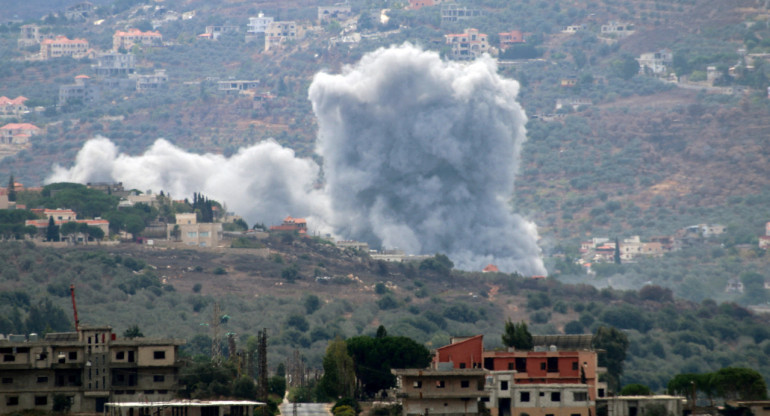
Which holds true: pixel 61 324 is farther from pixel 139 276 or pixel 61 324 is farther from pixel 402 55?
pixel 402 55

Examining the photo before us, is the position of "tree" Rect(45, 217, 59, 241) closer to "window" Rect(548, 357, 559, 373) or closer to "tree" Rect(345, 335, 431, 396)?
"tree" Rect(345, 335, 431, 396)

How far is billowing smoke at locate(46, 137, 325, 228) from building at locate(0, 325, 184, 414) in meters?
103

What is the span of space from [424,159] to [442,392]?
98.3m

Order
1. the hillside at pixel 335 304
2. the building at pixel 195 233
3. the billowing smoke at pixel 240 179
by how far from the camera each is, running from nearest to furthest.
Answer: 1. the hillside at pixel 335 304
2. the building at pixel 195 233
3. the billowing smoke at pixel 240 179

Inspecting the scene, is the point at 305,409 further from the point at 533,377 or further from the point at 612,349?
the point at 612,349

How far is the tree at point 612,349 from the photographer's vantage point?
9644 cm

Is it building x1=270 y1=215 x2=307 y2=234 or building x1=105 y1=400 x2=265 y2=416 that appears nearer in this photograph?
building x1=105 y1=400 x2=265 y2=416

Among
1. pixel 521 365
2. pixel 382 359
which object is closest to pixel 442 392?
pixel 521 365

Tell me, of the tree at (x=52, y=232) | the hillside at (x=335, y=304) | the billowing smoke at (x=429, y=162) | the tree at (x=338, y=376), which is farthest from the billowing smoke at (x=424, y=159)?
the tree at (x=338, y=376)

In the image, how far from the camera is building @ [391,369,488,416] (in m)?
66.6

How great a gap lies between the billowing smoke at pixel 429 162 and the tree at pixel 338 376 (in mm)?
82983

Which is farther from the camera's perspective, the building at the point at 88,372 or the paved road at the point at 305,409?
the paved road at the point at 305,409

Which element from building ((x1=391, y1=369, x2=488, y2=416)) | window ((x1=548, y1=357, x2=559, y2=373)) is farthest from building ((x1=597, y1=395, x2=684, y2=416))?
building ((x1=391, y1=369, x2=488, y2=416))

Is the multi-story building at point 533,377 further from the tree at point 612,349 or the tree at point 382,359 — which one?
the tree at point 612,349
